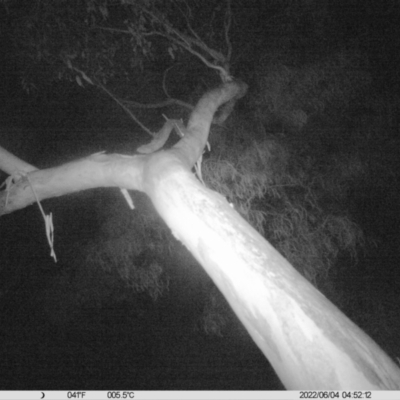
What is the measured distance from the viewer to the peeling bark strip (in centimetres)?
97

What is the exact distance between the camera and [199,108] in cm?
239

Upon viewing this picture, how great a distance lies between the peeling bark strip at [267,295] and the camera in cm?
97

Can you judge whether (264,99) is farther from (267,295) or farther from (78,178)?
(267,295)

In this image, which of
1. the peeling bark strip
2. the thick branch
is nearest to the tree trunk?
the peeling bark strip

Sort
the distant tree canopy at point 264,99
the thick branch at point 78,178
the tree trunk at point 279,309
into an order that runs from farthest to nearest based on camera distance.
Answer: the distant tree canopy at point 264,99 < the thick branch at point 78,178 < the tree trunk at point 279,309

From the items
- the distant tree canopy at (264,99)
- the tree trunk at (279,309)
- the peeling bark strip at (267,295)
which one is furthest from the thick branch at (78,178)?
the distant tree canopy at (264,99)

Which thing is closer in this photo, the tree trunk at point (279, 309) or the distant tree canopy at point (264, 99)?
the tree trunk at point (279, 309)

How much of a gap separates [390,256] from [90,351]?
516 centimetres

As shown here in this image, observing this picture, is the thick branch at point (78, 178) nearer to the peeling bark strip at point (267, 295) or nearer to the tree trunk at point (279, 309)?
the peeling bark strip at point (267, 295)

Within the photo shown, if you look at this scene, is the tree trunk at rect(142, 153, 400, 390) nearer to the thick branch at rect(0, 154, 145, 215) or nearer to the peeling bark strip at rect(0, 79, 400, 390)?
the peeling bark strip at rect(0, 79, 400, 390)

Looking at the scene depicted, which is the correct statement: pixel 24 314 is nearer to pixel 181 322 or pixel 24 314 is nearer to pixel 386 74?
pixel 181 322

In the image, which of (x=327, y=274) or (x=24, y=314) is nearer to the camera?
(x=327, y=274)

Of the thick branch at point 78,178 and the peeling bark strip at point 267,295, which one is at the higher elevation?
the thick branch at point 78,178

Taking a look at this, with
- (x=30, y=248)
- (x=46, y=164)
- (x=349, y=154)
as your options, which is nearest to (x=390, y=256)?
(x=349, y=154)
